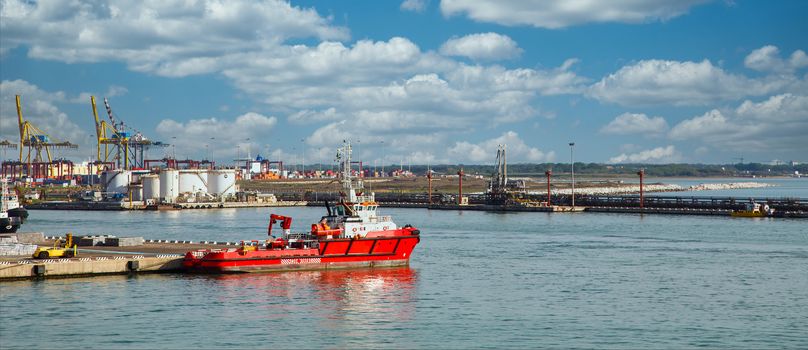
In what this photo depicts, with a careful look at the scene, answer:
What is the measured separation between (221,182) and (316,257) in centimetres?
13475

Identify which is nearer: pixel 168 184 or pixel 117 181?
pixel 168 184

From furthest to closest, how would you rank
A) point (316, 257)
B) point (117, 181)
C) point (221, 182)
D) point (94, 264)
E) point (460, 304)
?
point (117, 181) → point (221, 182) → point (316, 257) → point (94, 264) → point (460, 304)

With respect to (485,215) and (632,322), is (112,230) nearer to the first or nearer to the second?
(485,215)

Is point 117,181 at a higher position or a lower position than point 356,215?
higher

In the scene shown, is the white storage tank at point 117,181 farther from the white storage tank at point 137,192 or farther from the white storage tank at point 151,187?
the white storage tank at point 151,187

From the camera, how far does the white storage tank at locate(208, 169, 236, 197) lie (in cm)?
18900

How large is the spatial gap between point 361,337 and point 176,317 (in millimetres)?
9289

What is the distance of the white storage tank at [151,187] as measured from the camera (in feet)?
593

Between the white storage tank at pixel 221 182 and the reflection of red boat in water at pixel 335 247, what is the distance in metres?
129

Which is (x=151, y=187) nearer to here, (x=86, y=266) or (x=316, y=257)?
(x=316, y=257)

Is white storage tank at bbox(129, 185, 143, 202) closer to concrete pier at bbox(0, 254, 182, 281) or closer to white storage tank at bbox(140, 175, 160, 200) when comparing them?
white storage tank at bbox(140, 175, 160, 200)

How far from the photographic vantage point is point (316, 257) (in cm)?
5831

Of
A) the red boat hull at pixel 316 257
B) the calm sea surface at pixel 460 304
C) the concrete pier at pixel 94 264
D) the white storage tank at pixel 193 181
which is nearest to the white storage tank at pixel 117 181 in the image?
the white storage tank at pixel 193 181

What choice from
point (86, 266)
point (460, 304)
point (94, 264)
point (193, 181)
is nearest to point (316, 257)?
point (94, 264)
